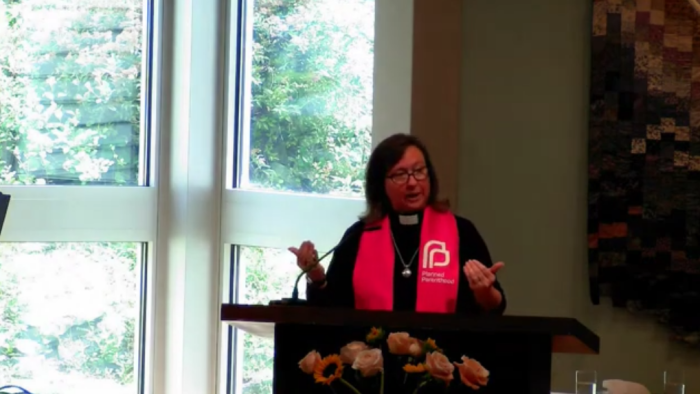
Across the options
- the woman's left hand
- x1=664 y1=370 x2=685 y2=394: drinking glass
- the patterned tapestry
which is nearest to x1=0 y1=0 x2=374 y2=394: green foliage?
the patterned tapestry

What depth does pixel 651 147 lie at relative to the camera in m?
2.67

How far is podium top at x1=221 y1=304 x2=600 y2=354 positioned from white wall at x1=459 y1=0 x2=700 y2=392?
52.8 inches

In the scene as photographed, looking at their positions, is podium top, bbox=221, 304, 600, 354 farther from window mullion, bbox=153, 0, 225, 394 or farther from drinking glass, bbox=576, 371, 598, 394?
window mullion, bbox=153, 0, 225, 394

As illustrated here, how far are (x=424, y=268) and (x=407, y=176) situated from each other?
198mm

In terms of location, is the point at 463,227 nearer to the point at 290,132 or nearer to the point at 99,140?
the point at 290,132

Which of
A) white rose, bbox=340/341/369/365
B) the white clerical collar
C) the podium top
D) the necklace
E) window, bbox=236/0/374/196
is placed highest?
window, bbox=236/0/374/196

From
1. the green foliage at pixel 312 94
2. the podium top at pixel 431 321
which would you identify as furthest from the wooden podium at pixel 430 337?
the green foliage at pixel 312 94

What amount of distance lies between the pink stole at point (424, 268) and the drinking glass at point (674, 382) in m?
0.59

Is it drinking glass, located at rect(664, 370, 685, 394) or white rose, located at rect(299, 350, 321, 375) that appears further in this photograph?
drinking glass, located at rect(664, 370, 685, 394)

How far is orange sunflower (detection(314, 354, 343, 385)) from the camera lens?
1291 mm

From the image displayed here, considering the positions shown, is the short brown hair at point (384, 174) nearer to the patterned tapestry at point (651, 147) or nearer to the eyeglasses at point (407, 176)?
the eyeglasses at point (407, 176)

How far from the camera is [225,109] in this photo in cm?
330

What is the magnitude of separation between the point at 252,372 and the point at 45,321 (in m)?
0.75

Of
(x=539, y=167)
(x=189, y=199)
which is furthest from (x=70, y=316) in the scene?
(x=539, y=167)
